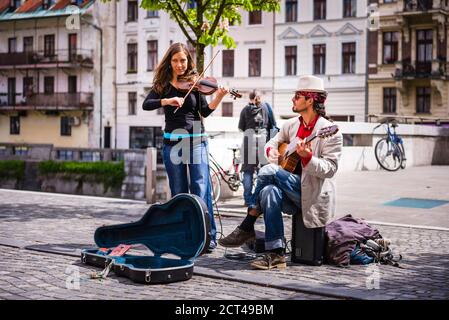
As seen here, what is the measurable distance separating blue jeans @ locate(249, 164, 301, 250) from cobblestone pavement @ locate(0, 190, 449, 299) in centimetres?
33

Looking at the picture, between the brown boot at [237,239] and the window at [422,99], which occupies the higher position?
the window at [422,99]

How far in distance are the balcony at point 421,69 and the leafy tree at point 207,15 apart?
2746 cm

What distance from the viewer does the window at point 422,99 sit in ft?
129

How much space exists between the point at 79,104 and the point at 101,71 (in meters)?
2.63

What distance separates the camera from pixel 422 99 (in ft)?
129

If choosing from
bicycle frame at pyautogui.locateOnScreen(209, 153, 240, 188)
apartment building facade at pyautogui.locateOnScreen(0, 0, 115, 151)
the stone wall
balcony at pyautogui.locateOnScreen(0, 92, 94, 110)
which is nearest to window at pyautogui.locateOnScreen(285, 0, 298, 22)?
apartment building facade at pyautogui.locateOnScreen(0, 0, 115, 151)

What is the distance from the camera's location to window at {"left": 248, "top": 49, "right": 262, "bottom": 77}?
44812 mm

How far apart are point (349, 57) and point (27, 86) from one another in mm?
24121

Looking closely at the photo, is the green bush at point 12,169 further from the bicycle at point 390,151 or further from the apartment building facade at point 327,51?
the apartment building facade at point 327,51

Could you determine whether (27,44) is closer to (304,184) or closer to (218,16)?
(218,16)

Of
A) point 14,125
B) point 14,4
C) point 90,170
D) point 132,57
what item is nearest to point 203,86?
point 90,170

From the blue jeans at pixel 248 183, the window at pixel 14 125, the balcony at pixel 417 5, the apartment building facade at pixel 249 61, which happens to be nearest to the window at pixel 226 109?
the apartment building facade at pixel 249 61
